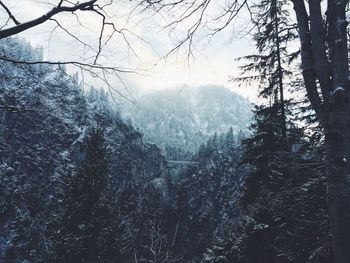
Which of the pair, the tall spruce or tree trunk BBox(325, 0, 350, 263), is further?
the tall spruce

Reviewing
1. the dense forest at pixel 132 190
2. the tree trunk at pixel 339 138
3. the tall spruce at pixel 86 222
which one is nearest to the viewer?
the tree trunk at pixel 339 138

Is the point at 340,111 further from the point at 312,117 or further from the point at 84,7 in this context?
the point at 312,117

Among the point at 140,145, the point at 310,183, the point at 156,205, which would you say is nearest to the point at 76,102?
the point at 140,145

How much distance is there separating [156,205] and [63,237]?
265ft

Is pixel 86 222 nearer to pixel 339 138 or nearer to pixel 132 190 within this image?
pixel 339 138

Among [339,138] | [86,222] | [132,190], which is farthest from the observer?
[132,190]

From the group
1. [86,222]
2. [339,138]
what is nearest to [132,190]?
[86,222]

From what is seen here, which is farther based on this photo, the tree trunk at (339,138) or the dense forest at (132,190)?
the dense forest at (132,190)

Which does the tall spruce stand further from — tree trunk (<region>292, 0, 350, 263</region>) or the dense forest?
tree trunk (<region>292, 0, 350, 263</region>)

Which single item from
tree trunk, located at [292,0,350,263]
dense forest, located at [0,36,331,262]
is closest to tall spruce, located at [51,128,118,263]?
dense forest, located at [0,36,331,262]

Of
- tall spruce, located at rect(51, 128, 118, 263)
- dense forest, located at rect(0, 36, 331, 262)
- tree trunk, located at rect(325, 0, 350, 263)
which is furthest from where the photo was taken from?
tall spruce, located at rect(51, 128, 118, 263)

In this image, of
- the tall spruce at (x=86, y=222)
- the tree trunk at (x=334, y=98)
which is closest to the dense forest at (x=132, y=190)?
Answer: the tall spruce at (x=86, y=222)

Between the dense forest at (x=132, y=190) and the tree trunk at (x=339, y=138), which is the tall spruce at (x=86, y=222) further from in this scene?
the tree trunk at (x=339, y=138)

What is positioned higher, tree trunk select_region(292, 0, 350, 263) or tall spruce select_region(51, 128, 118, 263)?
tree trunk select_region(292, 0, 350, 263)
